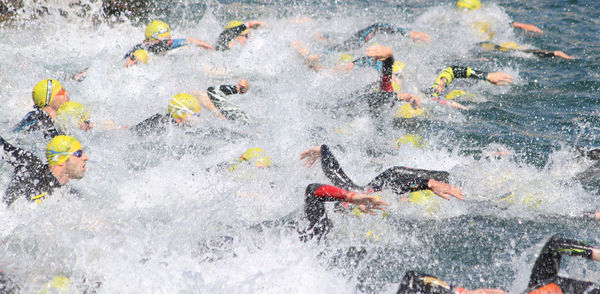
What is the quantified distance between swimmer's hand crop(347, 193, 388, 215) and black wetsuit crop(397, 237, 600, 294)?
23.0 inches

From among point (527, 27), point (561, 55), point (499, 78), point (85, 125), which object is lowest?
point (561, 55)

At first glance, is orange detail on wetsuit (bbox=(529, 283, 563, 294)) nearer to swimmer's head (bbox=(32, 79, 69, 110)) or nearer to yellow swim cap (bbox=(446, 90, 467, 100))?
yellow swim cap (bbox=(446, 90, 467, 100))

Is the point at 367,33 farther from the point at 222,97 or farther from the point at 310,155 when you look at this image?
the point at 310,155

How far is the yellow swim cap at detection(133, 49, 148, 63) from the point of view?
8.41 metres

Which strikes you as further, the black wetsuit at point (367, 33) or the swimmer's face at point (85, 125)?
the black wetsuit at point (367, 33)

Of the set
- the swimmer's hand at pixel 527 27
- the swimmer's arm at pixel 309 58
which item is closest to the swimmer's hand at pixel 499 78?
the swimmer's arm at pixel 309 58

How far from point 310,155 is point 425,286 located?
2.06 meters

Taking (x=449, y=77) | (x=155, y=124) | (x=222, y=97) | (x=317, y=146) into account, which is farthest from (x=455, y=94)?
(x=155, y=124)

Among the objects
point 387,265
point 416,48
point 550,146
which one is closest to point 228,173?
point 387,265

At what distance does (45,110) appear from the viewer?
630 cm

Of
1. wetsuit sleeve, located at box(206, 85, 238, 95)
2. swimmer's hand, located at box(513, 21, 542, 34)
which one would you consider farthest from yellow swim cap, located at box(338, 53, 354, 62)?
swimmer's hand, located at box(513, 21, 542, 34)

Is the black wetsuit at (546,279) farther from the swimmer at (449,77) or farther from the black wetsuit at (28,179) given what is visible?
the swimmer at (449,77)

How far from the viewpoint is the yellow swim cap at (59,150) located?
4.81 metres

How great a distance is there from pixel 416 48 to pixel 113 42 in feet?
23.3
